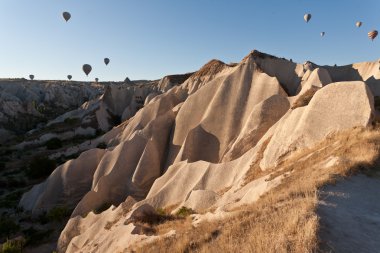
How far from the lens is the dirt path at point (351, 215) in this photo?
5754 millimetres

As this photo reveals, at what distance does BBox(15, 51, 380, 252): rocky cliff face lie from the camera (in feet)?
49.2

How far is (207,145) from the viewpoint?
27375mm

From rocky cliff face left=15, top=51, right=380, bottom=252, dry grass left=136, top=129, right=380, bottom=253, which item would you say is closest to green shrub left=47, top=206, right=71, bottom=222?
rocky cliff face left=15, top=51, right=380, bottom=252

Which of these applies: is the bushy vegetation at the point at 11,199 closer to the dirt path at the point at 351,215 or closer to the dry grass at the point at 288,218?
the dry grass at the point at 288,218

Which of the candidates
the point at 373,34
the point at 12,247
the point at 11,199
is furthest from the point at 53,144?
the point at 373,34

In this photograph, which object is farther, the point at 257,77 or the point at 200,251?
the point at 257,77

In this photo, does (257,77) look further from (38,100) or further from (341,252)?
(38,100)

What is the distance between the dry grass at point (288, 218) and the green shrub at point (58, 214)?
16.0m

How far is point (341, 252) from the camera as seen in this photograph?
17.8 ft

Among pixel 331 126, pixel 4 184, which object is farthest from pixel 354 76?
pixel 4 184

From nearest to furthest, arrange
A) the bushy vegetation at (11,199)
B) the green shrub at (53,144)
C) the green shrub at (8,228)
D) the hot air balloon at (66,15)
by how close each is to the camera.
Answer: the green shrub at (8,228) < the bushy vegetation at (11,199) < the green shrub at (53,144) < the hot air balloon at (66,15)

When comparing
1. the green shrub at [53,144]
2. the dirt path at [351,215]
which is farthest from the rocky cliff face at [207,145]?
the green shrub at [53,144]

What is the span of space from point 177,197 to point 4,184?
79.3 ft

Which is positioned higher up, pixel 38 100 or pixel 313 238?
pixel 38 100
